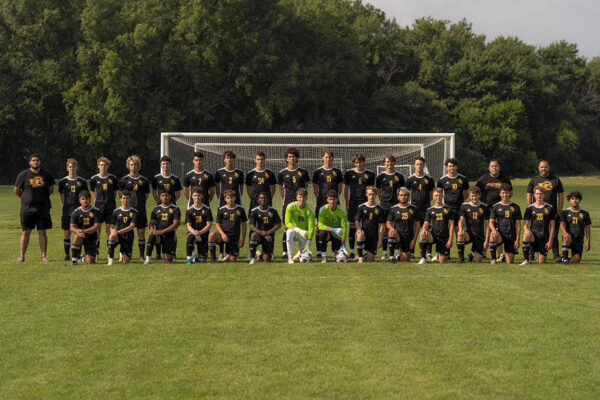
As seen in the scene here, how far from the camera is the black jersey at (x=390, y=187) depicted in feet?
39.1

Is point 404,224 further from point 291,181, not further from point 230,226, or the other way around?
point 230,226

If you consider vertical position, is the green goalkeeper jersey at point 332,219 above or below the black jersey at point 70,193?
below

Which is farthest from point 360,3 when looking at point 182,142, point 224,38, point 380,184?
point 380,184

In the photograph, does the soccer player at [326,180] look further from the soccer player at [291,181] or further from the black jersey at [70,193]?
the black jersey at [70,193]

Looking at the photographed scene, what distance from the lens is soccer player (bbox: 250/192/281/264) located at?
1131cm

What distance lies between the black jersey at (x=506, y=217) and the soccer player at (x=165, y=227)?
4.87 meters

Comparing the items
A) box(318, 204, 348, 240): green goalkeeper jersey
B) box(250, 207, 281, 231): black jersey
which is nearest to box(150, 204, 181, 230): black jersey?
box(250, 207, 281, 231): black jersey

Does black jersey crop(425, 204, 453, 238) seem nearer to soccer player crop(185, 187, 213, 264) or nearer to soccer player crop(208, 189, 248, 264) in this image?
soccer player crop(208, 189, 248, 264)

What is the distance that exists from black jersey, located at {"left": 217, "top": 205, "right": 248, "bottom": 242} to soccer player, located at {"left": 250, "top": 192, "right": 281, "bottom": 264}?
22 centimetres

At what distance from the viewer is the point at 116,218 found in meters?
11.3

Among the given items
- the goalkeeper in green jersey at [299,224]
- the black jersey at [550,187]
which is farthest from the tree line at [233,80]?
the black jersey at [550,187]

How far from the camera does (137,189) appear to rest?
11.6 meters

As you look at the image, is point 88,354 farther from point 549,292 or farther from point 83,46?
point 83,46

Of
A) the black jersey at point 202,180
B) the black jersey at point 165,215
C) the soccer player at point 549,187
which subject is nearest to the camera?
the black jersey at point 165,215
